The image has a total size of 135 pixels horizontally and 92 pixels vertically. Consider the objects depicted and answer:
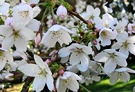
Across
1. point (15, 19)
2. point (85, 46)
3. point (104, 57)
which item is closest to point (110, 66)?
point (104, 57)

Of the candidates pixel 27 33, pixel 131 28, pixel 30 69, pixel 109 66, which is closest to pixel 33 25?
pixel 27 33

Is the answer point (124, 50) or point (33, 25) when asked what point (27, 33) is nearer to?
point (33, 25)

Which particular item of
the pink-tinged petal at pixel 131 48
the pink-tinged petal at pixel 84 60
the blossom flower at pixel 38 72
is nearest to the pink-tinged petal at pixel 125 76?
the pink-tinged petal at pixel 131 48

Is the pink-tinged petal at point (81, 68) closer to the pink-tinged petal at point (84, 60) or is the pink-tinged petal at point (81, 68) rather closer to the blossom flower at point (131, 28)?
the pink-tinged petal at point (84, 60)

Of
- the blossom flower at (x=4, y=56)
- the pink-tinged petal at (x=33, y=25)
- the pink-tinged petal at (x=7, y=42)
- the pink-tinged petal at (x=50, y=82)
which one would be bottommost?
the pink-tinged petal at (x=50, y=82)

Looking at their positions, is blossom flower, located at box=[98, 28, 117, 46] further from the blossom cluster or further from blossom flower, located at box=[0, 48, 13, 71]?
blossom flower, located at box=[0, 48, 13, 71]

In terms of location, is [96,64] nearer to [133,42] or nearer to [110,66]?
[110,66]
